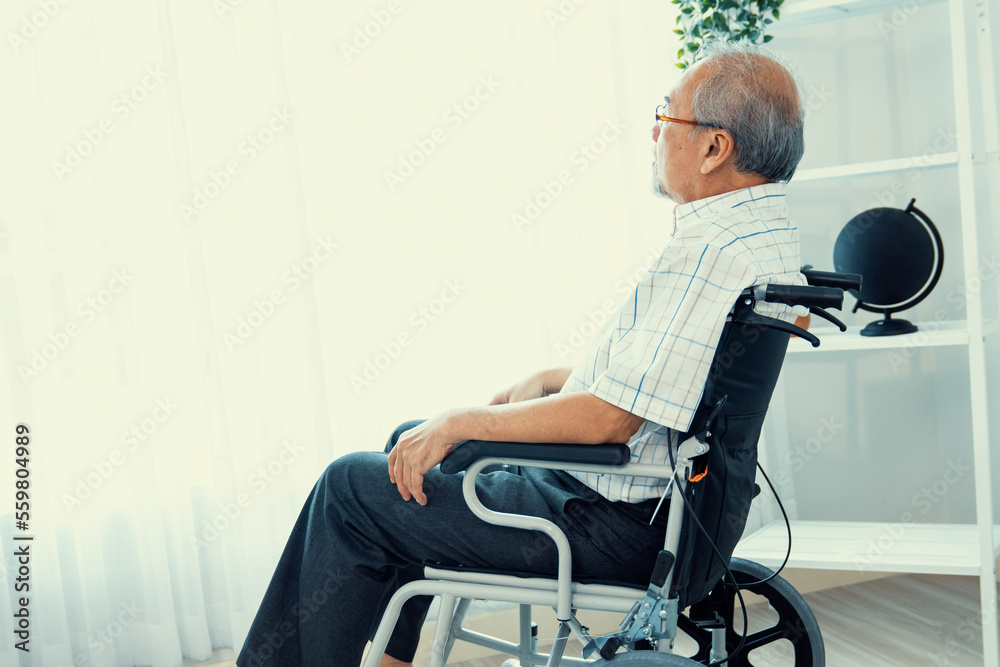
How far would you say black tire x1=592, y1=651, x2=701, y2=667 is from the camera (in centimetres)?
104

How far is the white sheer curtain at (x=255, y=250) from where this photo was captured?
1788 mm

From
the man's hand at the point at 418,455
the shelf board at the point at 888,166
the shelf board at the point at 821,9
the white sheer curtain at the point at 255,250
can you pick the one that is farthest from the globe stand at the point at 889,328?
the man's hand at the point at 418,455

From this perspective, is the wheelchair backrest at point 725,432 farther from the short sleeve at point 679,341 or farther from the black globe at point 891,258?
the black globe at point 891,258

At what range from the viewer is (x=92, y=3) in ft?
5.83

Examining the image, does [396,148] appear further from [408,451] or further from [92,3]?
[408,451]

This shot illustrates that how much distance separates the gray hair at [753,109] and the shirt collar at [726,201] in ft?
0.12

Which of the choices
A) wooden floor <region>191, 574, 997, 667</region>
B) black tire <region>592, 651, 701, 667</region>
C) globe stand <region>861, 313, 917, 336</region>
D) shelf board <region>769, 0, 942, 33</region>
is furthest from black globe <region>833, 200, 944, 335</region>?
black tire <region>592, 651, 701, 667</region>

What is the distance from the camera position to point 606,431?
3.75ft

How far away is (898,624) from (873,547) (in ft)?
1.07

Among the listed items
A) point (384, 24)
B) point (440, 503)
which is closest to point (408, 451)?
point (440, 503)

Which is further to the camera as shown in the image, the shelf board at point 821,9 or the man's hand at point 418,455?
the shelf board at point 821,9

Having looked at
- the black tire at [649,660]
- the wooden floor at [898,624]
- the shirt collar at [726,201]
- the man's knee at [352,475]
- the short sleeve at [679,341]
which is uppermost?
the shirt collar at [726,201]

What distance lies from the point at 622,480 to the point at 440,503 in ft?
0.91

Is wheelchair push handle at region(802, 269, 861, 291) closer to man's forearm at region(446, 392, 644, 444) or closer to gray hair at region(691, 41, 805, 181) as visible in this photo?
gray hair at region(691, 41, 805, 181)
